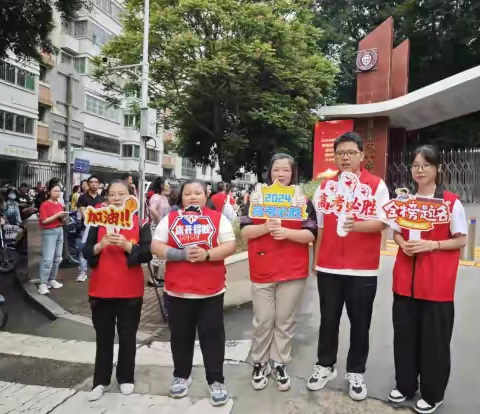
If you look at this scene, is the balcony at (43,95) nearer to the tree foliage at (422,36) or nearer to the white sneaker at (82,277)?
the tree foliage at (422,36)

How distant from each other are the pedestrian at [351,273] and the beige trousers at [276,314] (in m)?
0.22

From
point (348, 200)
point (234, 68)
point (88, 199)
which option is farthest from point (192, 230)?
point (234, 68)

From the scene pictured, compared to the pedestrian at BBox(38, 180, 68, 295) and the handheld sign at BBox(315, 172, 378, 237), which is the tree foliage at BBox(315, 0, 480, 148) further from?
the handheld sign at BBox(315, 172, 378, 237)

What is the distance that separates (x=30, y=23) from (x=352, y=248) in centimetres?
541

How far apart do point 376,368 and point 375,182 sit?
1574 mm

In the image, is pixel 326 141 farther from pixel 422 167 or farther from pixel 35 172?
pixel 35 172

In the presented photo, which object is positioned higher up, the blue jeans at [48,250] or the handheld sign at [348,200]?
the handheld sign at [348,200]

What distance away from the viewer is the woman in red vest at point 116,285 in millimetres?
3164

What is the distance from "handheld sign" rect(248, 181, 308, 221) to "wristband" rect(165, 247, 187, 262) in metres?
0.59

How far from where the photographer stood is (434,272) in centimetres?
283

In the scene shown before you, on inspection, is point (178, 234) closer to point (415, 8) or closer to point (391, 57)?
point (391, 57)

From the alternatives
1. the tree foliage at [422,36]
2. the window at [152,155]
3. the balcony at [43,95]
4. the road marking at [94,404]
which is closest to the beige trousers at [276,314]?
the road marking at [94,404]

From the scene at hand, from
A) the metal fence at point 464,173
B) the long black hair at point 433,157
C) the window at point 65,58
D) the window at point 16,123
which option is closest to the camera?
the long black hair at point 433,157

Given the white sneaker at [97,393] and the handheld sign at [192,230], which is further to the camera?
the white sneaker at [97,393]
